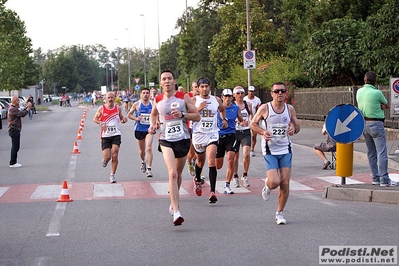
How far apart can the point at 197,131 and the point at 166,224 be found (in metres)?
2.59

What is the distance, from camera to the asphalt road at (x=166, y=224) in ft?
25.2

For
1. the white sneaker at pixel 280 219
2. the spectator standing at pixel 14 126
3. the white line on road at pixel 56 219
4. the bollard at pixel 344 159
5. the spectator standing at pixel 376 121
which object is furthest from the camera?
the spectator standing at pixel 14 126

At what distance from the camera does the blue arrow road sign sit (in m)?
11.7

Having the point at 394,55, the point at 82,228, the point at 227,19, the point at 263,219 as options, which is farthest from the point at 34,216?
the point at 227,19

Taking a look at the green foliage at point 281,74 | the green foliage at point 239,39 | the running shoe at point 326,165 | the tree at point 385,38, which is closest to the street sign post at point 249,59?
the tree at point 385,38

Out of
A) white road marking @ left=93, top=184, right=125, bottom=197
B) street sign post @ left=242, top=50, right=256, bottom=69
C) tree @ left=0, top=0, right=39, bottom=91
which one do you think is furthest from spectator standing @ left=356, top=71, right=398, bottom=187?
tree @ left=0, top=0, right=39, bottom=91

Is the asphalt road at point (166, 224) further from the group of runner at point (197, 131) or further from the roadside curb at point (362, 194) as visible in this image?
the group of runner at point (197, 131)

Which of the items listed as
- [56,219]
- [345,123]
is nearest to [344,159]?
[345,123]

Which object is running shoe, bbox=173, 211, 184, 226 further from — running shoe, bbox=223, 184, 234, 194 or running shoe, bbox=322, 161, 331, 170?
running shoe, bbox=322, 161, 331, 170

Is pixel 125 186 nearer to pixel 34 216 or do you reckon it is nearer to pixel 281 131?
pixel 34 216

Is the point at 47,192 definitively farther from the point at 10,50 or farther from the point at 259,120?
the point at 10,50

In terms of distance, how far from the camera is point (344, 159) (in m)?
11.9

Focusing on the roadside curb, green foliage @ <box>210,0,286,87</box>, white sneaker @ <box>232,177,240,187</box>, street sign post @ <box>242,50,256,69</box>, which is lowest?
white sneaker @ <box>232,177,240,187</box>

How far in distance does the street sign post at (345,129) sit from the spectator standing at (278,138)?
230 cm
